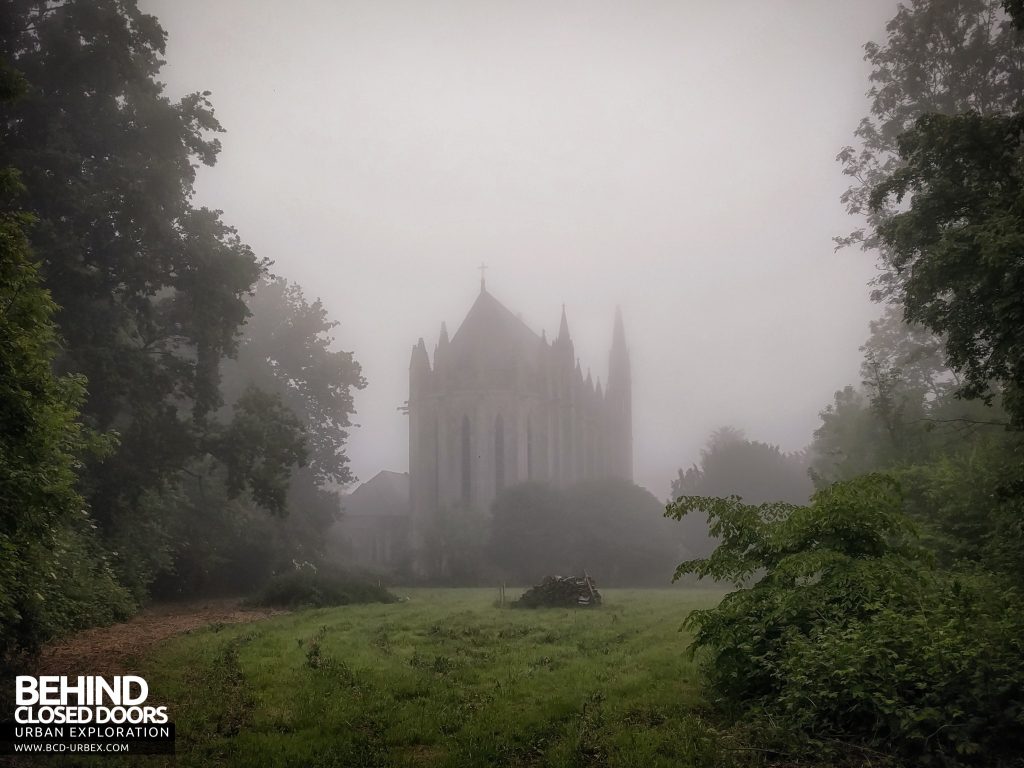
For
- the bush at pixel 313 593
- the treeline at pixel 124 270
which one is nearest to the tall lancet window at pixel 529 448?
the bush at pixel 313 593

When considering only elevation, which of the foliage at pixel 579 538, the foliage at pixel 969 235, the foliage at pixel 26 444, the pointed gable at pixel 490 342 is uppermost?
the pointed gable at pixel 490 342

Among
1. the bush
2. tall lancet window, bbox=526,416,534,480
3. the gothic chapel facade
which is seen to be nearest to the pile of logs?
the bush

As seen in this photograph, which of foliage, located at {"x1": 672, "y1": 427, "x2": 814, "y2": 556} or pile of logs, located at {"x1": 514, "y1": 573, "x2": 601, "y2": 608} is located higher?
foliage, located at {"x1": 672, "y1": 427, "x2": 814, "y2": 556}

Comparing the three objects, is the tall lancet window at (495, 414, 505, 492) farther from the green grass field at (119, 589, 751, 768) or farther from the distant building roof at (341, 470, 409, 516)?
the green grass field at (119, 589, 751, 768)

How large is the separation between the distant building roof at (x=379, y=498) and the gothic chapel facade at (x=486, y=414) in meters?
12.0

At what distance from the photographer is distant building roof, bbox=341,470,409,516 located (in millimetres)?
79562

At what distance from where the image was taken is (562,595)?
960 inches

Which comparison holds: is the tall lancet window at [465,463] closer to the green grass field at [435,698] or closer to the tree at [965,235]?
the green grass field at [435,698]

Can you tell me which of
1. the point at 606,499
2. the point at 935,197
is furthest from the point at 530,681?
the point at 606,499

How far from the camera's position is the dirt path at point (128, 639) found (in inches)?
432

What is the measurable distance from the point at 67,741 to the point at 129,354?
1663 cm

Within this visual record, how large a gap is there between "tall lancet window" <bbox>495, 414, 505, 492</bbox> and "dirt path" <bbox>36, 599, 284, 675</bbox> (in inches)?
1584

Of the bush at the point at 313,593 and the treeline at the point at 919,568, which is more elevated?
the treeline at the point at 919,568

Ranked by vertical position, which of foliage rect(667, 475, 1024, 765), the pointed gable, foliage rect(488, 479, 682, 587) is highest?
the pointed gable
